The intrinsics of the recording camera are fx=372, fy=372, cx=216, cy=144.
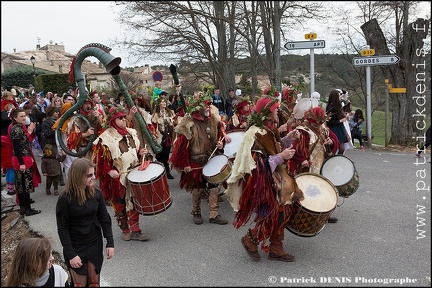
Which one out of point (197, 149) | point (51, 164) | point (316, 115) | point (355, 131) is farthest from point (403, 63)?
point (51, 164)

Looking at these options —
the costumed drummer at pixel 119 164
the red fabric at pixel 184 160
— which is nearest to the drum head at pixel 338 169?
the red fabric at pixel 184 160

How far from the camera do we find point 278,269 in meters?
4.05

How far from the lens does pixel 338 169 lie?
16.7 feet

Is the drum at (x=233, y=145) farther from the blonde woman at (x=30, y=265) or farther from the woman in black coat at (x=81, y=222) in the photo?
the blonde woman at (x=30, y=265)

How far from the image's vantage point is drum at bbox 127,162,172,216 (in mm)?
4559

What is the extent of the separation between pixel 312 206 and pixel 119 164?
248cm

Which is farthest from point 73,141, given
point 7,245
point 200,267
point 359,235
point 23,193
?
point 359,235

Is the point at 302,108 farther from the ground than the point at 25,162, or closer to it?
farther from the ground

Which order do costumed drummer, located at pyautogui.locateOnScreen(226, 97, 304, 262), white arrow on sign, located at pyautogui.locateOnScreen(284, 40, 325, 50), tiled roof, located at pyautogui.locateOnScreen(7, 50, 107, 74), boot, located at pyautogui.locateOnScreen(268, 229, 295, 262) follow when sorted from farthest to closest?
white arrow on sign, located at pyautogui.locateOnScreen(284, 40, 325, 50), tiled roof, located at pyautogui.locateOnScreen(7, 50, 107, 74), boot, located at pyautogui.locateOnScreen(268, 229, 295, 262), costumed drummer, located at pyautogui.locateOnScreen(226, 97, 304, 262)

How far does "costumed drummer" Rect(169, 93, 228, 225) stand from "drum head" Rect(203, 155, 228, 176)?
0.62ft

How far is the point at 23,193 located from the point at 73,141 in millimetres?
1219

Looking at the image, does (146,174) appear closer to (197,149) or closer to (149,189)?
(149,189)

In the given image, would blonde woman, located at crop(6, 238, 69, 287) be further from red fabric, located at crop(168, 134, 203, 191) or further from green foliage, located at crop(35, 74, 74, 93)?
green foliage, located at crop(35, 74, 74, 93)

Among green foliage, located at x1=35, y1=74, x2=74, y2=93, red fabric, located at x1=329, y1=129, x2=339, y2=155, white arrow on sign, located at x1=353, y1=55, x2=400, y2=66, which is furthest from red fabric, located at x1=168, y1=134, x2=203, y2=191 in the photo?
green foliage, located at x1=35, y1=74, x2=74, y2=93
